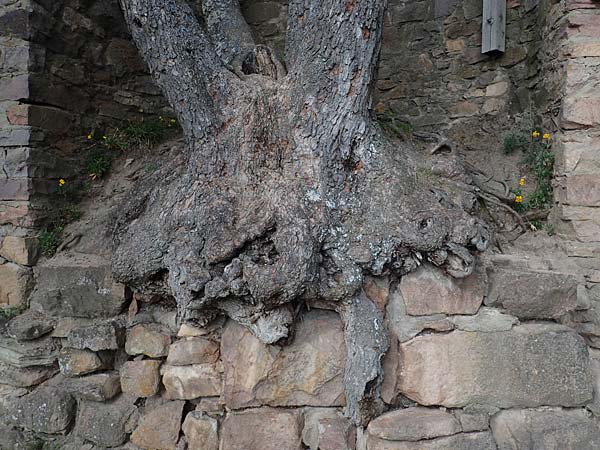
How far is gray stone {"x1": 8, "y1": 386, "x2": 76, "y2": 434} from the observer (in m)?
2.62

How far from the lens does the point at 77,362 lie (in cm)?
267

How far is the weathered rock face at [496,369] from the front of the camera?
218 cm

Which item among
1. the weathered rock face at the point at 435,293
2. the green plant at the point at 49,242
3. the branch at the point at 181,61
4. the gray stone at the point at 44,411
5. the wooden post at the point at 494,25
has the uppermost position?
the wooden post at the point at 494,25

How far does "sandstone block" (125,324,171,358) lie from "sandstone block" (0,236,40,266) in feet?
3.05

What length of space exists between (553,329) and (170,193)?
1987 millimetres

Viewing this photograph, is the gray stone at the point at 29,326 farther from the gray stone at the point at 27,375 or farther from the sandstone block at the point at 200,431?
the sandstone block at the point at 200,431

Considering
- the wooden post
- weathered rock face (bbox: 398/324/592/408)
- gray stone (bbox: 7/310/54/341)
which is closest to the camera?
weathered rock face (bbox: 398/324/592/408)

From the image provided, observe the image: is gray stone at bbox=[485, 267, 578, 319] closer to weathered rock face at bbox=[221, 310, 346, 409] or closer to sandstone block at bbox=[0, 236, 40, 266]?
weathered rock face at bbox=[221, 310, 346, 409]

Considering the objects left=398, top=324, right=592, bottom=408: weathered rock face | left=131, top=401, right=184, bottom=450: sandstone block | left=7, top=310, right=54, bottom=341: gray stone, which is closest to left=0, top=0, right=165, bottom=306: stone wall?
left=7, top=310, right=54, bottom=341: gray stone

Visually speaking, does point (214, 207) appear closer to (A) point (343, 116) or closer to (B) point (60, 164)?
(A) point (343, 116)

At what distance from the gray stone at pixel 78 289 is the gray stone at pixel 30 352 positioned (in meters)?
0.19

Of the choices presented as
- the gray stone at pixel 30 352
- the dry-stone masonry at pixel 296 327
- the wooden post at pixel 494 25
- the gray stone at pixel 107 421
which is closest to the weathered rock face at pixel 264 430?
the dry-stone masonry at pixel 296 327

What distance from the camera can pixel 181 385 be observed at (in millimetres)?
2379

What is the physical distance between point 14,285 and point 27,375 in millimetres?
548
